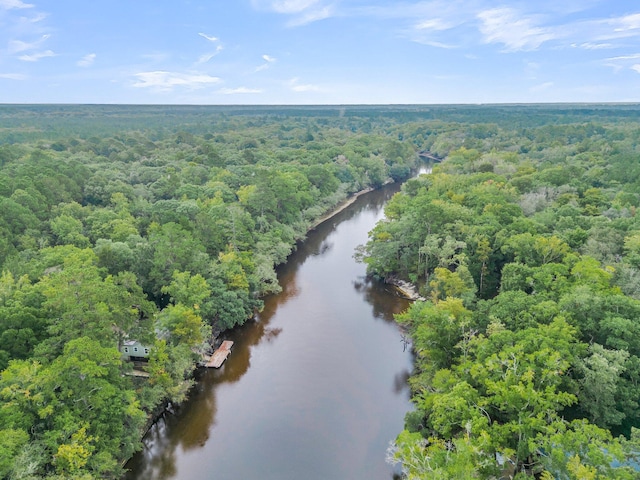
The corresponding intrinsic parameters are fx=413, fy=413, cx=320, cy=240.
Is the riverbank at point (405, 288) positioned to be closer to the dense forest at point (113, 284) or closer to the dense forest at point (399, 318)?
the dense forest at point (399, 318)

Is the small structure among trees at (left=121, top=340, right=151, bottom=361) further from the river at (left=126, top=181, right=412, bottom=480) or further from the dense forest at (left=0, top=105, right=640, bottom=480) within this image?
the river at (left=126, top=181, right=412, bottom=480)

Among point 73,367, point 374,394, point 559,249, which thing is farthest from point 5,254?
point 559,249

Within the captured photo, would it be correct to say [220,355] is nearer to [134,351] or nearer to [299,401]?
[134,351]

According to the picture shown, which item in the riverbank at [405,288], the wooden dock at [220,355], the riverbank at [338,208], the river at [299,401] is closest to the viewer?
the river at [299,401]

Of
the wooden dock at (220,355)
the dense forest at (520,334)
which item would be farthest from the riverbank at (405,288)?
the wooden dock at (220,355)

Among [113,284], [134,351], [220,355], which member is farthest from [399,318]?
[113,284]
